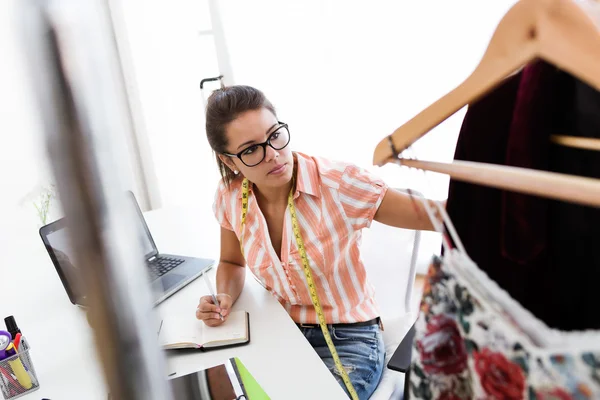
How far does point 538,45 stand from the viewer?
405 mm

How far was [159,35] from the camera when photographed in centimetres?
122

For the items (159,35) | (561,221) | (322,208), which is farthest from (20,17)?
(159,35)

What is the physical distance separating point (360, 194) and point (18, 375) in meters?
0.88

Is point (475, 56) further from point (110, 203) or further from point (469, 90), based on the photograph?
point (110, 203)

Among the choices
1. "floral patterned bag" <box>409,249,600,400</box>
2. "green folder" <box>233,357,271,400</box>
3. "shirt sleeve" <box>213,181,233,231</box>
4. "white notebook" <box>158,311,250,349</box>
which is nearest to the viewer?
"floral patterned bag" <box>409,249,600,400</box>

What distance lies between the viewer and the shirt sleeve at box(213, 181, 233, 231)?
1362 millimetres

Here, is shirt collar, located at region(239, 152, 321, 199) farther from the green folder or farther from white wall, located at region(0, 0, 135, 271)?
white wall, located at region(0, 0, 135, 271)

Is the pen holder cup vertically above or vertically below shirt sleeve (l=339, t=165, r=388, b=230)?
below

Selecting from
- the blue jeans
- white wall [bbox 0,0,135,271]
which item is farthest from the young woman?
white wall [bbox 0,0,135,271]

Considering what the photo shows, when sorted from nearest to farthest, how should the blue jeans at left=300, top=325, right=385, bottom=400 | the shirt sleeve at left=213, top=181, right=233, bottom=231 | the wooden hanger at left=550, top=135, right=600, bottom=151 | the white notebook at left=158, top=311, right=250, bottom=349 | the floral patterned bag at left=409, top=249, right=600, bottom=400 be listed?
the floral patterned bag at left=409, top=249, right=600, bottom=400 → the wooden hanger at left=550, top=135, right=600, bottom=151 → the white notebook at left=158, top=311, right=250, bottom=349 → the blue jeans at left=300, top=325, right=385, bottom=400 → the shirt sleeve at left=213, top=181, right=233, bottom=231

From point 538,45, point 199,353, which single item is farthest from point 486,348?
point 199,353

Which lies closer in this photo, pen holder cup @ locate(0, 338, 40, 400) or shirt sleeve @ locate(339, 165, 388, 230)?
pen holder cup @ locate(0, 338, 40, 400)

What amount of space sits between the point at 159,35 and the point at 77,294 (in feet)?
4.09

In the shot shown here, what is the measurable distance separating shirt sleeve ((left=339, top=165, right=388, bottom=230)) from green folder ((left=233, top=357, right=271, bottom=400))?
50 centimetres
